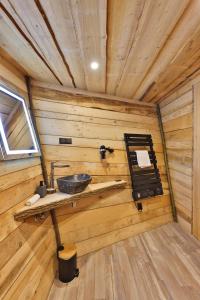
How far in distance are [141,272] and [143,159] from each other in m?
1.43

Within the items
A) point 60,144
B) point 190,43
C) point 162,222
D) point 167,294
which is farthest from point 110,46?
point 162,222

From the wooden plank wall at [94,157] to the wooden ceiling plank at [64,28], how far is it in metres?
0.62

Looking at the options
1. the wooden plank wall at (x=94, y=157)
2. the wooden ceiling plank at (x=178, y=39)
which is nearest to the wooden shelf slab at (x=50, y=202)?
the wooden plank wall at (x=94, y=157)

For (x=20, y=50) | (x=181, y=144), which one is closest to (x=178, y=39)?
(x=20, y=50)

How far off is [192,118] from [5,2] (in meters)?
2.21

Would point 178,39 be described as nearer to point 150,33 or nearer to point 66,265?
point 150,33

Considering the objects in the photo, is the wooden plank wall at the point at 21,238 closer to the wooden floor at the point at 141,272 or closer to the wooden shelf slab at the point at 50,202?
the wooden shelf slab at the point at 50,202

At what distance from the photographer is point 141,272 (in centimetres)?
173

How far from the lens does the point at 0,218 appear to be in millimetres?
1076

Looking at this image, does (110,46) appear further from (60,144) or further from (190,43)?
(60,144)

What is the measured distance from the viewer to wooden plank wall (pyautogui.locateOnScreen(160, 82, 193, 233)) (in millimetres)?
2242

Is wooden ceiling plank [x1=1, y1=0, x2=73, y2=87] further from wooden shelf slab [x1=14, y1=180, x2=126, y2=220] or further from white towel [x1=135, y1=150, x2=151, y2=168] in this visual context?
white towel [x1=135, y1=150, x2=151, y2=168]

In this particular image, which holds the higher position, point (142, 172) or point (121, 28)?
point (121, 28)

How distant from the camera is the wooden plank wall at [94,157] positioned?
1972 millimetres
